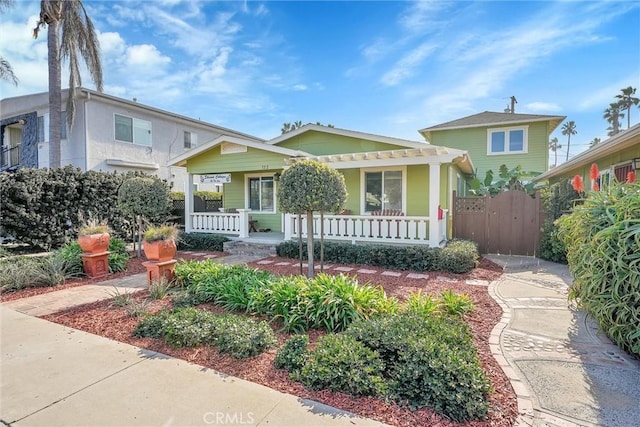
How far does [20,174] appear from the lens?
30.8ft

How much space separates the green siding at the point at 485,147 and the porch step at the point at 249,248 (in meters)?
13.4

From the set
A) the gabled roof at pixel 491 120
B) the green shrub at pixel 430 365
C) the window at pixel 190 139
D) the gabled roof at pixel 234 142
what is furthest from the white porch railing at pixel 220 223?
the gabled roof at pixel 491 120

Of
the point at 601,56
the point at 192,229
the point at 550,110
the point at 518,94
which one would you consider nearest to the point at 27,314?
the point at 192,229

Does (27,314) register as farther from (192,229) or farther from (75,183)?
(192,229)

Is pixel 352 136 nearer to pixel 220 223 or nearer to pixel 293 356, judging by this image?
pixel 220 223

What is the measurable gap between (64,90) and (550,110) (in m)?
25.1

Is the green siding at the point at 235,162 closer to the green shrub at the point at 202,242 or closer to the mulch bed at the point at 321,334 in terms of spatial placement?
the green shrub at the point at 202,242

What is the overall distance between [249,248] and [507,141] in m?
15.3

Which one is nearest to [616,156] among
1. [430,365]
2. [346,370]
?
[430,365]

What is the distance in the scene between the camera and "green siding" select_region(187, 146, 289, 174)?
11430 millimetres

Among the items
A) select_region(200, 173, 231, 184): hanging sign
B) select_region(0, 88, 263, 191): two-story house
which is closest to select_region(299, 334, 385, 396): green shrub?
select_region(200, 173, 231, 184): hanging sign

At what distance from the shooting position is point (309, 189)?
594 cm

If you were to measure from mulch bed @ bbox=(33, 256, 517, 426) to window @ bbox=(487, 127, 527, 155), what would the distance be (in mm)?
13788

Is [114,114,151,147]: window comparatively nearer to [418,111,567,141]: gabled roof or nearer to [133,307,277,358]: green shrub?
[133,307,277,358]: green shrub
